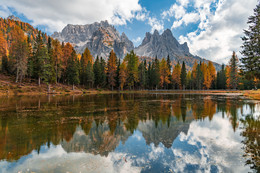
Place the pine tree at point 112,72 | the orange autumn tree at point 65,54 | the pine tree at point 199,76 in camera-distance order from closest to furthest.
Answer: the orange autumn tree at point 65,54 → the pine tree at point 112,72 → the pine tree at point 199,76

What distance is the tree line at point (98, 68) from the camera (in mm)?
34781

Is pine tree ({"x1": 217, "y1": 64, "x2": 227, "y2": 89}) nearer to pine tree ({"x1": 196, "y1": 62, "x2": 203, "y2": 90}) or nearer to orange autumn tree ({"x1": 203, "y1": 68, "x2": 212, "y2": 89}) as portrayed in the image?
orange autumn tree ({"x1": 203, "y1": 68, "x2": 212, "y2": 89})

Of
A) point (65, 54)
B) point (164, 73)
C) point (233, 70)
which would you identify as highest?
point (65, 54)

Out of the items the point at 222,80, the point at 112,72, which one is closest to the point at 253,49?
the point at 112,72

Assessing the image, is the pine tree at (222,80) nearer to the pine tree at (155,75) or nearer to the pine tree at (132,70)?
the pine tree at (155,75)

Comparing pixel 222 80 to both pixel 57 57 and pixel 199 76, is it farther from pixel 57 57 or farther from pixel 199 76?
pixel 57 57

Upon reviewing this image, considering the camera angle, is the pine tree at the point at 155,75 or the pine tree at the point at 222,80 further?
the pine tree at the point at 222,80

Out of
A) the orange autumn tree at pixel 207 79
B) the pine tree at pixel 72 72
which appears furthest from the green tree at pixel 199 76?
the pine tree at pixel 72 72

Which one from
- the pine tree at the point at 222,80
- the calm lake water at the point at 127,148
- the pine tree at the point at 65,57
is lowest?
the calm lake water at the point at 127,148

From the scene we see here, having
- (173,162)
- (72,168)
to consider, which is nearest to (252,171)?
(173,162)

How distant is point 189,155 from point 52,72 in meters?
52.6

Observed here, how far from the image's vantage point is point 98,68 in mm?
69500

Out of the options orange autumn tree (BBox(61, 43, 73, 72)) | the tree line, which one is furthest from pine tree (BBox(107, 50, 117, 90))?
orange autumn tree (BBox(61, 43, 73, 72))

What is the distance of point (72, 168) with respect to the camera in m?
5.61
